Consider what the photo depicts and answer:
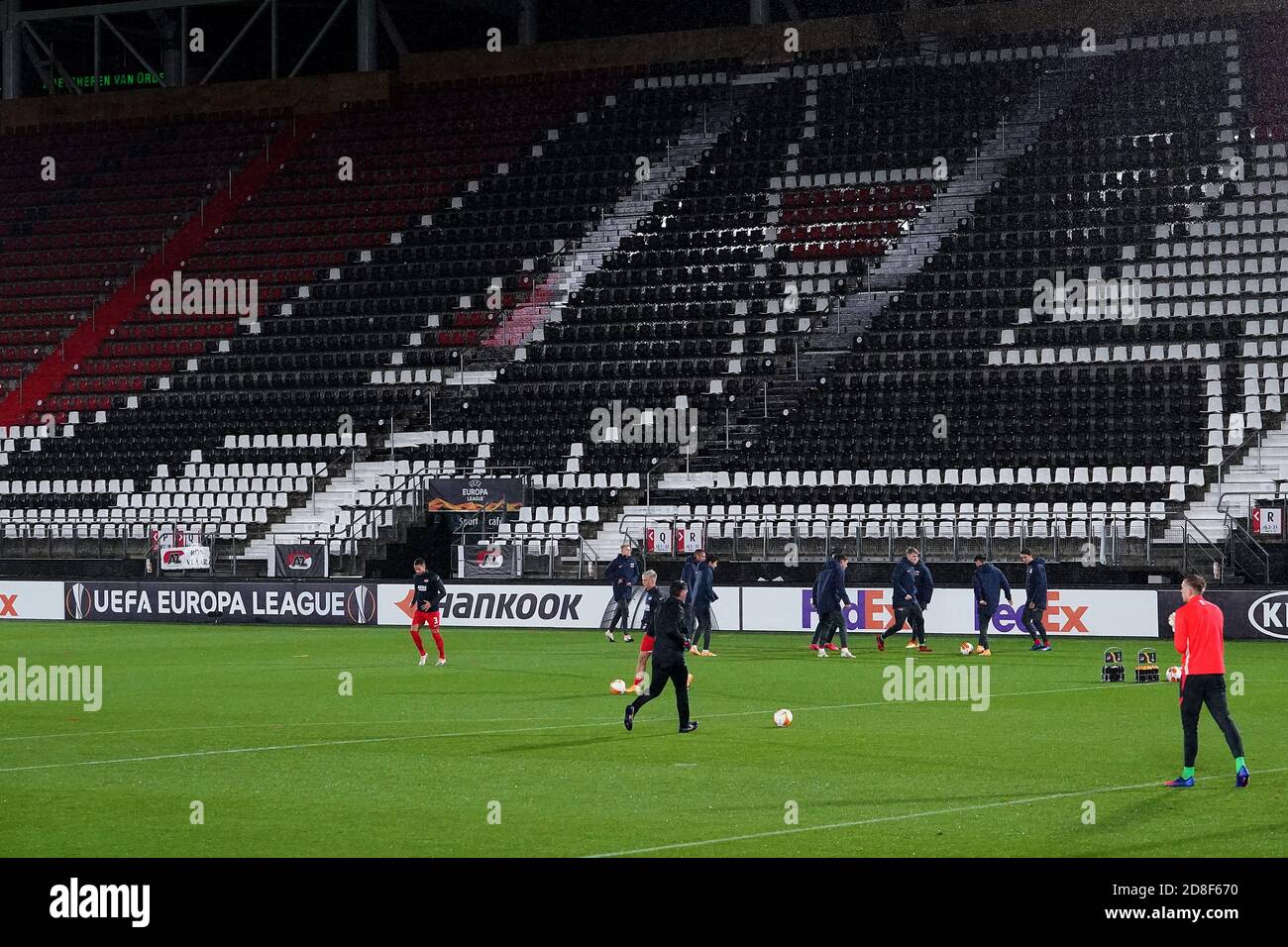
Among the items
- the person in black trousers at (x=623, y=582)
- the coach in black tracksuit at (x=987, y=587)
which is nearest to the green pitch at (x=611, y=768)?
the coach in black tracksuit at (x=987, y=587)

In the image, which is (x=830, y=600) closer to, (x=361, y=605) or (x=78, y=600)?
(x=361, y=605)

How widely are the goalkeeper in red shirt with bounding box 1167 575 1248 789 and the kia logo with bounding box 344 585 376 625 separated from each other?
2692cm

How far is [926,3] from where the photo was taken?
57.5m

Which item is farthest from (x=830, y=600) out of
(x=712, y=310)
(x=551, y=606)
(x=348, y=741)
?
(x=712, y=310)

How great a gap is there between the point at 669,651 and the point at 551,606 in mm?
20350

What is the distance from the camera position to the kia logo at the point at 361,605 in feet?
131

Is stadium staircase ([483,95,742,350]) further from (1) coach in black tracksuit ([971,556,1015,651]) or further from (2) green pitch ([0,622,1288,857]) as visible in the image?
(2) green pitch ([0,622,1288,857])

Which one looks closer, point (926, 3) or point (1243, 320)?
point (1243, 320)

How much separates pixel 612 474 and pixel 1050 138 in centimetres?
1691

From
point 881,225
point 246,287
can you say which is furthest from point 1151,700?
point 246,287

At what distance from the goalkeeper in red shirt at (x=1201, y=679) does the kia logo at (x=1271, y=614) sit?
19.0 metres

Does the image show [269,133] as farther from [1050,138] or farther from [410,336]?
[1050,138]

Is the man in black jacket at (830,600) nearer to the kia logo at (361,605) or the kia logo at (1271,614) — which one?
the kia logo at (1271,614)

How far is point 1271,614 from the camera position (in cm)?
3309
